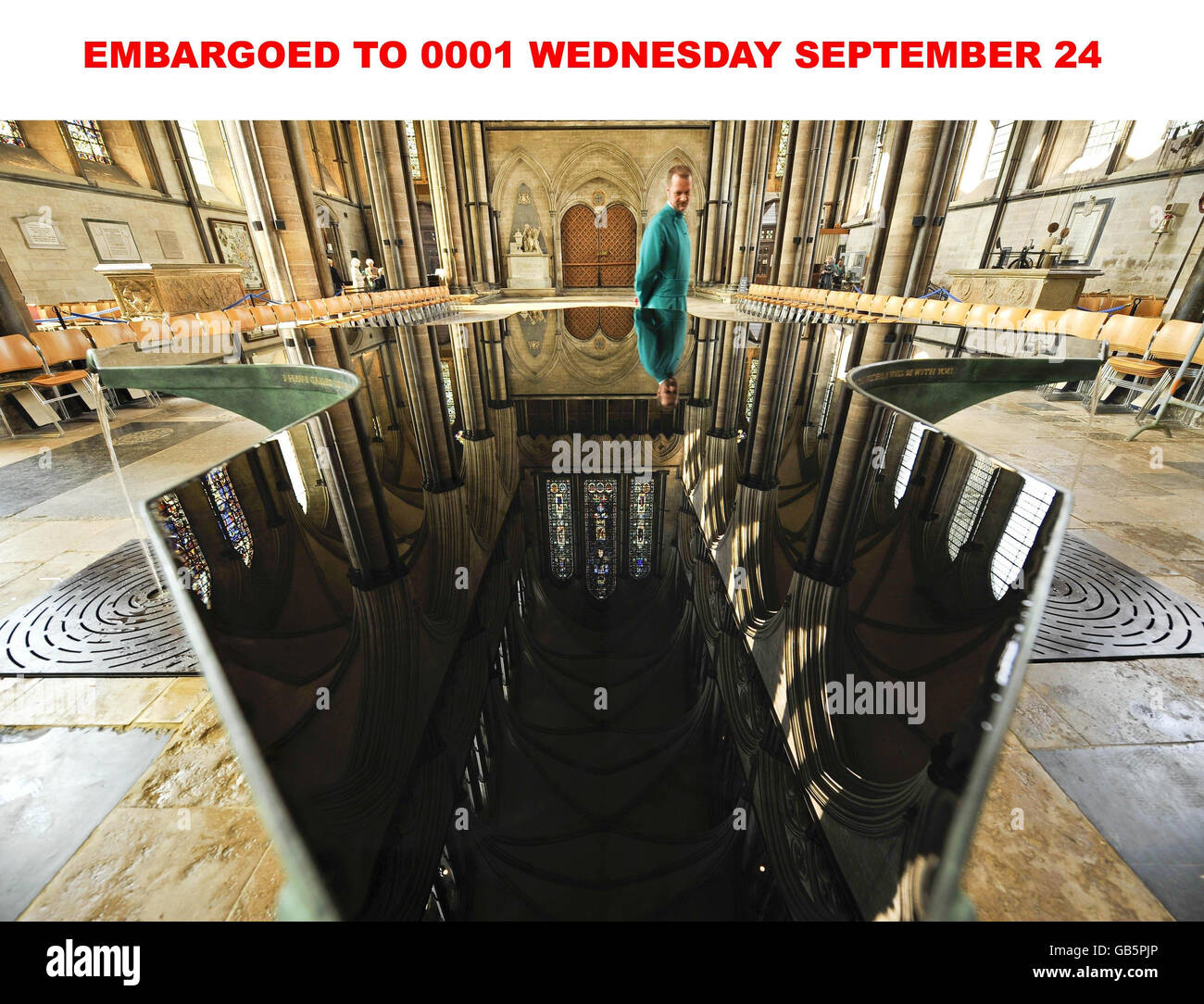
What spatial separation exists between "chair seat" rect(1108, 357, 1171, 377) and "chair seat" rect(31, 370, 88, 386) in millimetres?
11127

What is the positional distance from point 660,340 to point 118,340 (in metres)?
6.77

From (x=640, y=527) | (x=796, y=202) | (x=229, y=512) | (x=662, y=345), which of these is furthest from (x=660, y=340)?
(x=796, y=202)

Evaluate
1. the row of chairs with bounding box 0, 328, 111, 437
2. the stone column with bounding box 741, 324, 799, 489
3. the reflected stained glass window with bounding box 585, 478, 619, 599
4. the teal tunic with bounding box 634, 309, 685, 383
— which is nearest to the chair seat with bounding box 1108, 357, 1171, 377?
the stone column with bounding box 741, 324, 799, 489

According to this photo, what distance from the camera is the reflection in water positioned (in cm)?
60

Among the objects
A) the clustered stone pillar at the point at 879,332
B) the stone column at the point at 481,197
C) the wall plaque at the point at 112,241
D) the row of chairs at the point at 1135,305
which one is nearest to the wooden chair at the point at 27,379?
the clustered stone pillar at the point at 879,332

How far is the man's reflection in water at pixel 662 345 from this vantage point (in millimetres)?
2918

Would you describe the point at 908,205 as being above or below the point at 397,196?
below

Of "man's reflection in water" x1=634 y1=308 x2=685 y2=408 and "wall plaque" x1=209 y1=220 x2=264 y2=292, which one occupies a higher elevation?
"wall plaque" x1=209 y1=220 x2=264 y2=292

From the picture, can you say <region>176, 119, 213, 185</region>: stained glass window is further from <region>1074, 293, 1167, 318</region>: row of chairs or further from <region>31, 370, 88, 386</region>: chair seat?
<region>1074, 293, 1167, 318</region>: row of chairs

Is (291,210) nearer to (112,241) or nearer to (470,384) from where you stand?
(470,384)

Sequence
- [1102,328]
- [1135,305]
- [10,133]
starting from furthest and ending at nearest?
1. [10,133]
2. [1135,305]
3. [1102,328]

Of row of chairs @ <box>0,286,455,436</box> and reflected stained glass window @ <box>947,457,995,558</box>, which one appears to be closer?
reflected stained glass window @ <box>947,457,995,558</box>

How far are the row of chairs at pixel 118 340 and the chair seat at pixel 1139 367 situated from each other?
30.4ft

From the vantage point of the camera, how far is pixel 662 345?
4.25m
